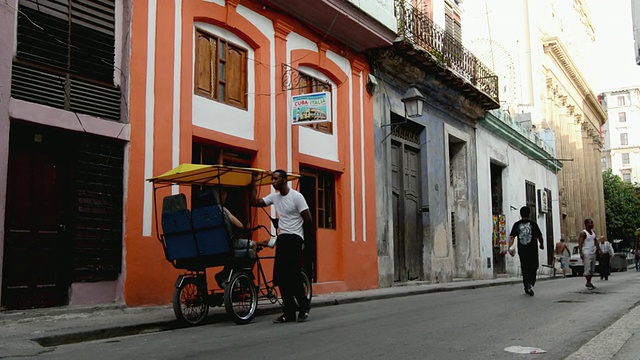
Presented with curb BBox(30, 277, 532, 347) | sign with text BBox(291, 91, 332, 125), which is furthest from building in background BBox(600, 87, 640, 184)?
curb BBox(30, 277, 532, 347)

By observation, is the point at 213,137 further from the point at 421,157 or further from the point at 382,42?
the point at 421,157

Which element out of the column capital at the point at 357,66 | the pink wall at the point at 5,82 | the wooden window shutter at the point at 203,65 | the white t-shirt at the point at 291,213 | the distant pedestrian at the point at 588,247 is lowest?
the distant pedestrian at the point at 588,247

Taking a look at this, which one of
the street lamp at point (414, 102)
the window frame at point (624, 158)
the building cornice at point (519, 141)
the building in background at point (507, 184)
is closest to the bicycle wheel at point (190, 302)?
the street lamp at point (414, 102)

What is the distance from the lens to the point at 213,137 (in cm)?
1091

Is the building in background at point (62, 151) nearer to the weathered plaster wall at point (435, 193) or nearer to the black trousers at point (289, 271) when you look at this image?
the black trousers at point (289, 271)

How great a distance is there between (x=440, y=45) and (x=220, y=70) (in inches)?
359

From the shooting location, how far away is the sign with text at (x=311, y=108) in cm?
1203

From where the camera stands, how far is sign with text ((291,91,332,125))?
12031 millimetres

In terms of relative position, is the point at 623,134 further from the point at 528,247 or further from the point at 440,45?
the point at 528,247

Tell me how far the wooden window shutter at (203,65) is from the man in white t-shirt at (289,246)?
374cm

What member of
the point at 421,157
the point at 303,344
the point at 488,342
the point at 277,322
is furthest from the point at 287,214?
the point at 421,157

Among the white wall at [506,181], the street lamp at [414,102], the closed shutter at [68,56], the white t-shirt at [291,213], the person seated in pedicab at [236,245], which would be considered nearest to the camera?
the person seated in pedicab at [236,245]

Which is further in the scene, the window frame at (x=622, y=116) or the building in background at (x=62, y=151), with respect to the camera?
the window frame at (x=622, y=116)

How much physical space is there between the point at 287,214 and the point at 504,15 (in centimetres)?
3088
